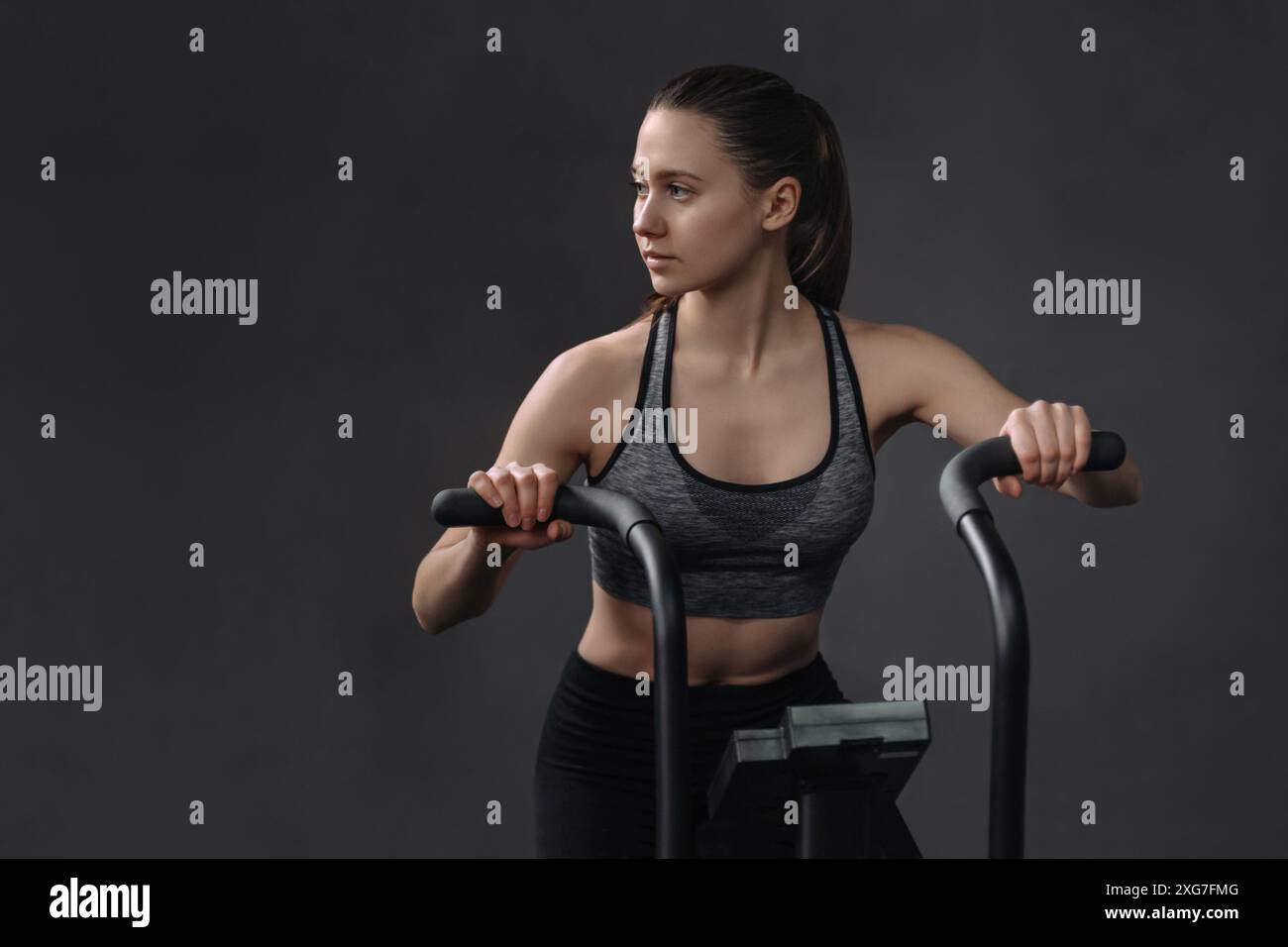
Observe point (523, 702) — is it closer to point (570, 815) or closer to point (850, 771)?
point (570, 815)

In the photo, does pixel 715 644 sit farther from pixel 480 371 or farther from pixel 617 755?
pixel 480 371

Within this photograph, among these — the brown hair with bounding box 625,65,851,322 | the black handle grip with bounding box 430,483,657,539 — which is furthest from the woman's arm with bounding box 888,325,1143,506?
the black handle grip with bounding box 430,483,657,539

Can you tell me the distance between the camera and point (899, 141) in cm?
274

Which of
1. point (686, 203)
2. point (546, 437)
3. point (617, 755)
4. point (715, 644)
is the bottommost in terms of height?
point (617, 755)

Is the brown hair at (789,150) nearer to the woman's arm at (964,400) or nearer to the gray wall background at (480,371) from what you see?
the woman's arm at (964,400)

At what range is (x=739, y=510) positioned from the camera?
159 centimetres

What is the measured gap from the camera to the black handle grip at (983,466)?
118 cm

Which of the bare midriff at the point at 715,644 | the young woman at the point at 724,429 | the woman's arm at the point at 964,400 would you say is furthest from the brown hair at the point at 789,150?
the bare midriff at the point at 715,644

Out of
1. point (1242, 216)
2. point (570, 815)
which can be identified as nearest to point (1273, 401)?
point (1242, 216)

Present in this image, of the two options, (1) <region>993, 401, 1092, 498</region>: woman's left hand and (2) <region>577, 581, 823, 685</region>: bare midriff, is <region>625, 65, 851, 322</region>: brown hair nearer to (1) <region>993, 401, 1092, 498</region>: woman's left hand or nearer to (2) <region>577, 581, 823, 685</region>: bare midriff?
(2) <region>577, 581, 823, 685</region>: bare midriff

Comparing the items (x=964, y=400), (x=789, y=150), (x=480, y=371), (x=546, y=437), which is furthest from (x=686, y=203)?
(x=480, y=371)

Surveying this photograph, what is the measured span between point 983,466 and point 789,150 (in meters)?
0.55

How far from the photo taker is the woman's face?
5.03 feet
